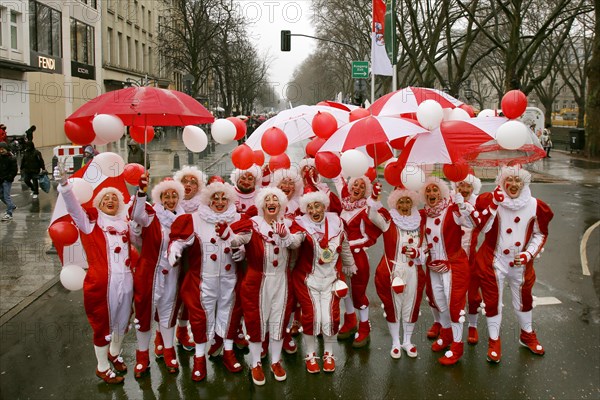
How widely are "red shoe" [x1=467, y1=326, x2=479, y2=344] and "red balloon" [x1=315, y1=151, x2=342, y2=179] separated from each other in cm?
223

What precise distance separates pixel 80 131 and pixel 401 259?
10.8 ft

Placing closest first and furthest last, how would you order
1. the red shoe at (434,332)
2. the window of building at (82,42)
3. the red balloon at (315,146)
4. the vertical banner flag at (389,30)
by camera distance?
the red shoe at (434,332), the red balloon at (315,146), the vertical banner flag at (389,30), the window of building at (82,42)

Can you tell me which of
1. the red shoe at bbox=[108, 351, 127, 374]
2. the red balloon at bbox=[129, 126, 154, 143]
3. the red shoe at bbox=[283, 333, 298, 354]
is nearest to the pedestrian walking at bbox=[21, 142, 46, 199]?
the red balloon at bbox=[129, 126, 154, 143]

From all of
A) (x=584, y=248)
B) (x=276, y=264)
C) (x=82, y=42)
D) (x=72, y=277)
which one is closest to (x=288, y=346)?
(x=276, y=264)

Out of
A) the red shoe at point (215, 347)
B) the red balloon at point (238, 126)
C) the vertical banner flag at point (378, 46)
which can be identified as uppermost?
the vertical banner flag at point (378, 46)

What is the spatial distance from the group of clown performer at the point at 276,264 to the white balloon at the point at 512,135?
0.40m

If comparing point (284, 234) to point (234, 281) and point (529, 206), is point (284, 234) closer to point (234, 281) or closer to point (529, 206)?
point (234, 281)

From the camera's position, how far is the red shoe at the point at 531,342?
533 centimetres

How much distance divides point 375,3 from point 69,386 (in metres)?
12.3

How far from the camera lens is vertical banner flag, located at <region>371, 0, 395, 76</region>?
45.7 feet

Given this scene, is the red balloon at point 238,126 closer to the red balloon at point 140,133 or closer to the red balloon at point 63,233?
the red balloon at point 140,133

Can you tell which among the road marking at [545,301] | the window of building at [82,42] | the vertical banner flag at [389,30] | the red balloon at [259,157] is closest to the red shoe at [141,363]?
the red balloon at [259,157]

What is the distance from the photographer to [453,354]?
5.17 meters

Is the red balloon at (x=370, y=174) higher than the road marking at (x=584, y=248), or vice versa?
the red balloon at (x=370, y=174)
